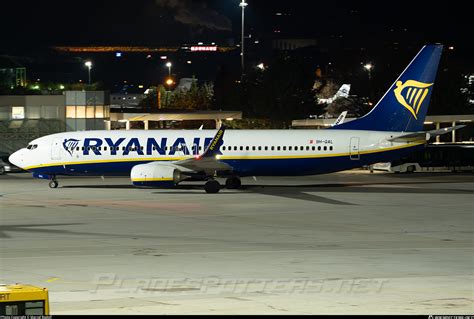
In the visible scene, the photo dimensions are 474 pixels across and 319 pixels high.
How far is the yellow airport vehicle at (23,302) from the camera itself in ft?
45.4

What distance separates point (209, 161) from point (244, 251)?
2343cm

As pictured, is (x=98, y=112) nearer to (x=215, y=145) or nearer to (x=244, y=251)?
(x=215, y=145)

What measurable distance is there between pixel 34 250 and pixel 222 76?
12492cm

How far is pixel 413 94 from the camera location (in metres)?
53.7

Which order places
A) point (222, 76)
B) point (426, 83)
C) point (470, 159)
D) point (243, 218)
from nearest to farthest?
point (243, 218) → point (426, 83) → point (470, 159) → point (222, 76)

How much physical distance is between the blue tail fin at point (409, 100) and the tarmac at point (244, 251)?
398cm

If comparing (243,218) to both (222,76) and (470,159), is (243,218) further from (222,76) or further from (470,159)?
(222,76)

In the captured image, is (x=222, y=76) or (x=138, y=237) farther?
(x=222, y=76)

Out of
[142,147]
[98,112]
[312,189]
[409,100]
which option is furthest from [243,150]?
[98,112]

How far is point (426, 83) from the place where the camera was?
5372 cm

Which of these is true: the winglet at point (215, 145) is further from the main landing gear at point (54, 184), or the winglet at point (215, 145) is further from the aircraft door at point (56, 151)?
the main landing gear at point (54, 184)

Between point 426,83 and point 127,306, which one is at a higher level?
point 426,83

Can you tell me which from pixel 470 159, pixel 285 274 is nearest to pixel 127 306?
pixel 285 274

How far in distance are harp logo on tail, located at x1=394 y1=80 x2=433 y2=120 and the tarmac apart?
16.0ft
